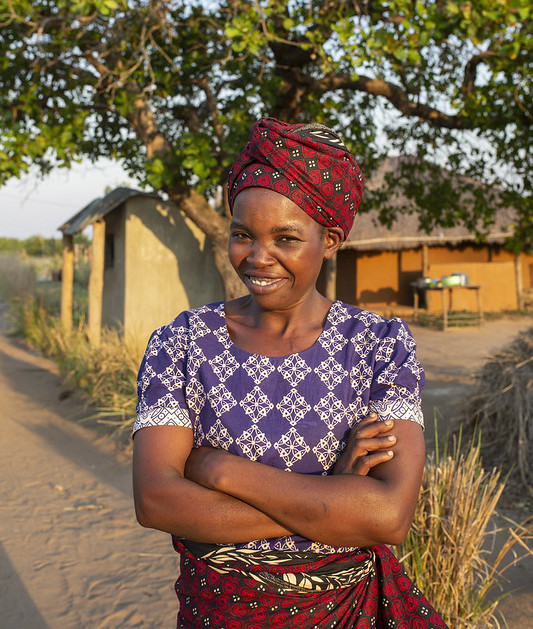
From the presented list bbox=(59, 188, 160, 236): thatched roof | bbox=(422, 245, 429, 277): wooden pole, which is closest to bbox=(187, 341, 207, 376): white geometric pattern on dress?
bbox=(59, 188, 160, 236): thatched roof

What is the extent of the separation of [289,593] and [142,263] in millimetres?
8244

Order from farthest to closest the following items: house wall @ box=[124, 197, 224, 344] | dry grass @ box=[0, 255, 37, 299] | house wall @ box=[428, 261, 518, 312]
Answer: house wall @ box=[428, 261, 518, 312]
dry grass @ box=[0, 255, 37, 299]
house wall @ box=[124, 197, 224, 344]

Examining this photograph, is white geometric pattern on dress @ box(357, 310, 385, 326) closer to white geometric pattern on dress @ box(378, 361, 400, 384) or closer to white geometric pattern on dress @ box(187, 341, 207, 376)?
white geometric pattern on dress @ box(378, 361, 400, 384)

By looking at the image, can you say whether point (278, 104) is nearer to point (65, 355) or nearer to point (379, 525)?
point (65, 355)

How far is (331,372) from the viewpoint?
1.43 metres

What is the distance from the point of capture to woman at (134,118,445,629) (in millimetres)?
1298

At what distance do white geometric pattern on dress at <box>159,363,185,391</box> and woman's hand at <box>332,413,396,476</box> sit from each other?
15.8 inches

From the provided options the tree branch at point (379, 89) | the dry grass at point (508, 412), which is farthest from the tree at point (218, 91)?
the dry grass at point (508, 412)

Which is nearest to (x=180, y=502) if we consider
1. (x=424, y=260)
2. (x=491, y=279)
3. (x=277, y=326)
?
(x=277, y=326)

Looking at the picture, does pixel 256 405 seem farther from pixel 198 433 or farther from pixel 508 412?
pixel 508 412

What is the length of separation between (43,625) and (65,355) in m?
5.94

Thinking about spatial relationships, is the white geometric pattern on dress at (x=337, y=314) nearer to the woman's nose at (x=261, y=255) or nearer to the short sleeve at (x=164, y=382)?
the woman's nose at (x=261, y=255)

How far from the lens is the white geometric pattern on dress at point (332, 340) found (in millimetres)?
1477

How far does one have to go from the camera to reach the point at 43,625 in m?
3.22
